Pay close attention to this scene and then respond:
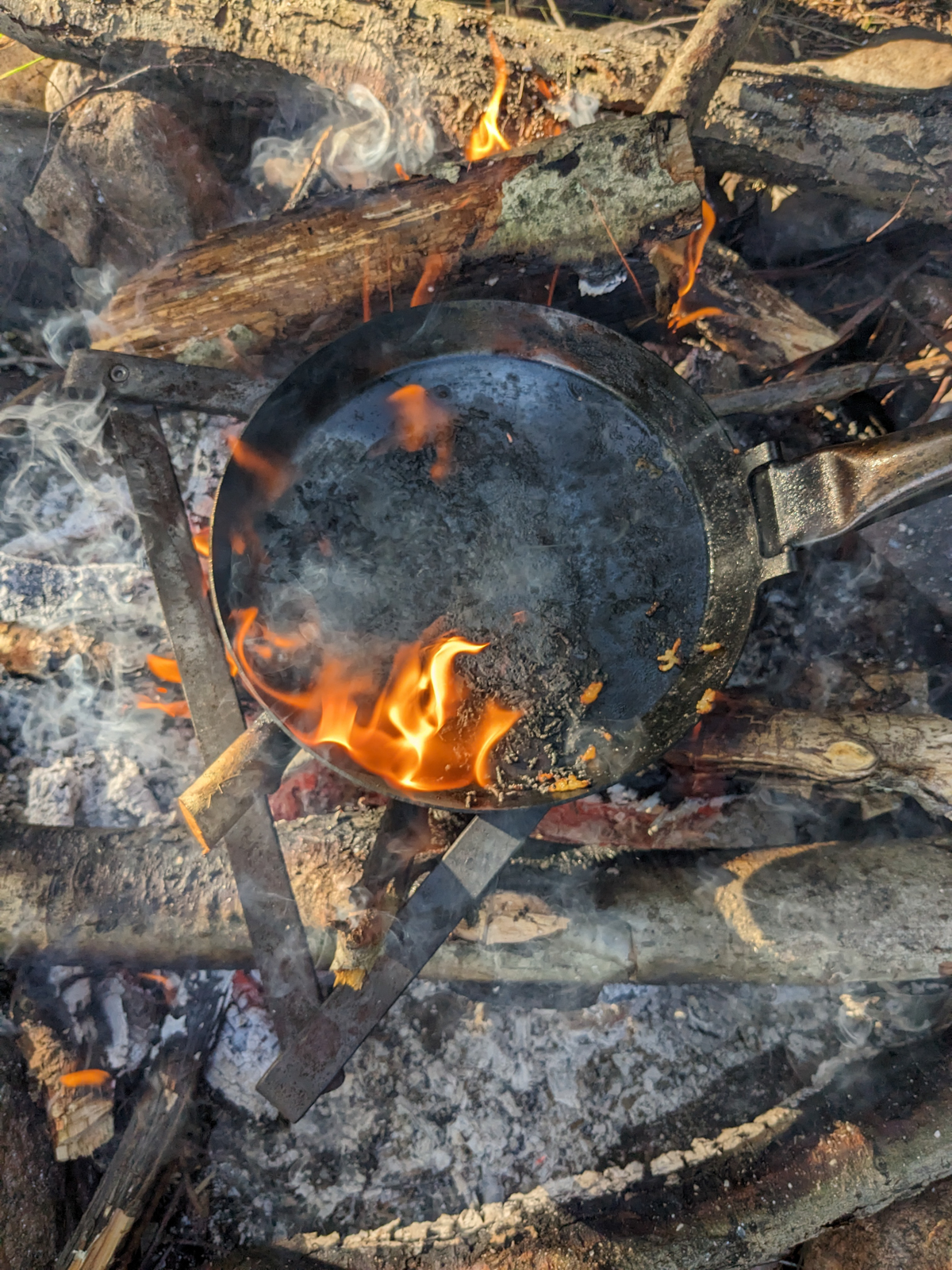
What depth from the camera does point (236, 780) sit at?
1.90 metres

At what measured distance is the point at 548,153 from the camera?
7.38 ft

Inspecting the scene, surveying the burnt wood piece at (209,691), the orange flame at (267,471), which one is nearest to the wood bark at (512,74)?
the orange flame at (267,471)

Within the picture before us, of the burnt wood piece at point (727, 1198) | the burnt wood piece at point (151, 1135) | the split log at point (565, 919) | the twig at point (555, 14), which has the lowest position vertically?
the burnt wood piece at point (151, 1135)

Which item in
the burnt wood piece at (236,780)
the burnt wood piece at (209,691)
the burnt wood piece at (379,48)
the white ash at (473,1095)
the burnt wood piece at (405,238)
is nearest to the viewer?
the burnt wood piece at (236,780)

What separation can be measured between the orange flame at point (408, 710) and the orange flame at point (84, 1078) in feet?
6.27

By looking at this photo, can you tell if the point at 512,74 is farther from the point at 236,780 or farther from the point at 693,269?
the point at 236,780

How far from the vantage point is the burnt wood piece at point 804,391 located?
234cm

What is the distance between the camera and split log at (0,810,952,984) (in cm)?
227

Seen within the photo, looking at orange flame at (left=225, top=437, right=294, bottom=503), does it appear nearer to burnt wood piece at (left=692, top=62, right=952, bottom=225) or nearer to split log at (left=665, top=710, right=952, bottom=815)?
split log at (left=665, top=710, right=952, bottom=815)

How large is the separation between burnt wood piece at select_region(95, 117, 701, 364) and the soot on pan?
51cm

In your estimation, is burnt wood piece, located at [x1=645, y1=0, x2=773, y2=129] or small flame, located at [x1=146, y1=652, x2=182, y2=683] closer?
burnt wood piece, located at [x1=645, y1=0, x2=773, y2=129]

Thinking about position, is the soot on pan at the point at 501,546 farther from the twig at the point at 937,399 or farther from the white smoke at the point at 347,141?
the twig at the point at 937,399

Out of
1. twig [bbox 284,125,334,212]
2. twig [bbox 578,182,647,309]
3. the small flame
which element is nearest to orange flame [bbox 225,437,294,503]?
the small flame

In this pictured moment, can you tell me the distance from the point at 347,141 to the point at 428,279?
1187mm
